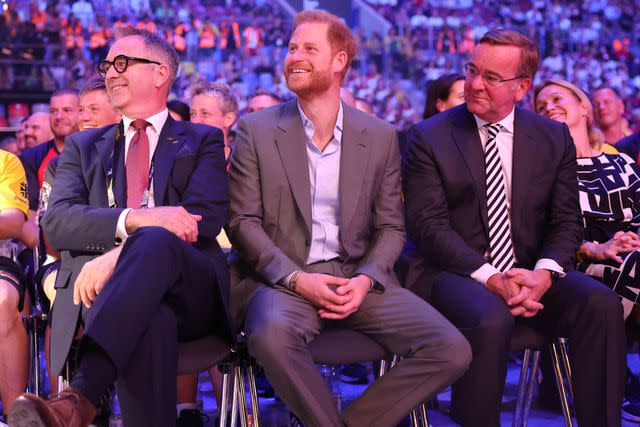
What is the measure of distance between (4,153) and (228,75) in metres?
6.25

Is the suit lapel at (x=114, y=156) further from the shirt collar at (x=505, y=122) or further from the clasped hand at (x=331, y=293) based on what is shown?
the shirt collar at (x=505, y=122)

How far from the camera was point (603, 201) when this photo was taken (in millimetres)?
3670

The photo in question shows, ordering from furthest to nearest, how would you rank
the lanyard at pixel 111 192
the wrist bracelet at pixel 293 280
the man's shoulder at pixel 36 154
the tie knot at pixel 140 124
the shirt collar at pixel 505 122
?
the man's shoulder at pixel 36 154
the shirt collar at pixel 505 122
the tie knot at pixel 140 124
the lanyard at pixel 111 192
the wrist bracelet at pixel 293 280

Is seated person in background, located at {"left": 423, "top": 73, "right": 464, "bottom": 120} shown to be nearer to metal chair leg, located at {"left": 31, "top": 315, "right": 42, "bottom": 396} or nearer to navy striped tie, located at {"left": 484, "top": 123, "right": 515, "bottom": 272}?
navy striped tie, located at {"left": 484, "top": 123, "right": 515, "bottom": 272}

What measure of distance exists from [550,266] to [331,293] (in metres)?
0.88

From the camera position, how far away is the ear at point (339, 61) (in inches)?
127

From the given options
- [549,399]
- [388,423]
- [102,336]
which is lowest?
[549,399]

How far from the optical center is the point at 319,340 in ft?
9.02

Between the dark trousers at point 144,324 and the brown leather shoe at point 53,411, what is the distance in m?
0.16

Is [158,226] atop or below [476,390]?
atop

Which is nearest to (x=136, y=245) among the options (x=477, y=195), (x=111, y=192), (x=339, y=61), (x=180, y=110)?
(x=111, y=192)

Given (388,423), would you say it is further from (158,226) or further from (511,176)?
(511,176)

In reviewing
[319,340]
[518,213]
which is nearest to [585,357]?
[518,213]

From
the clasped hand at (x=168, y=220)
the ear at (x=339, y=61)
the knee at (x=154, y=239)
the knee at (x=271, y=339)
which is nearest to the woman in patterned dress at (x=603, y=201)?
the ear at (x=339, y=61)
